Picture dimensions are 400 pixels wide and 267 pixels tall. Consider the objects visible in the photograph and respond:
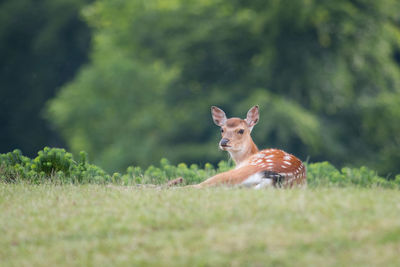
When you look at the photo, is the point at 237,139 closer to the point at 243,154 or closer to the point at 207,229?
the point at 243,154

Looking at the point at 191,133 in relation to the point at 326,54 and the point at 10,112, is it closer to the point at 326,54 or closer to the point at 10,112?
the point at 326,54

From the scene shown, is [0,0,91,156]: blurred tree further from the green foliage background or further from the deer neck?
the deer neck

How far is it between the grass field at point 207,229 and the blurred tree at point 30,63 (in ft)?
79.5

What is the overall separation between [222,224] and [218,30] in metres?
18.4

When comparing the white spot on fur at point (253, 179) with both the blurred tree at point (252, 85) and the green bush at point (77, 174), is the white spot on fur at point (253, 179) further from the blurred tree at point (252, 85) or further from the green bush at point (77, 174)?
the blurred tree at point (252, 85)

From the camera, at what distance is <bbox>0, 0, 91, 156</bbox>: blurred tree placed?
3062 centimetres

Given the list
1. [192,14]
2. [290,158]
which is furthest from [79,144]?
[290,158]

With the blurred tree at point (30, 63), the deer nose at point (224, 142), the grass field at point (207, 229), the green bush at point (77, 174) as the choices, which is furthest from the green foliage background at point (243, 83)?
the grass field at point (207, 229)

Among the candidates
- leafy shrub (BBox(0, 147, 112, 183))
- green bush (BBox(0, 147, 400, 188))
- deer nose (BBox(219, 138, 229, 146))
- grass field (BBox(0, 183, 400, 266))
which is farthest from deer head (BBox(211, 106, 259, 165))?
grass field (BBox(0, 183, 400, 266))

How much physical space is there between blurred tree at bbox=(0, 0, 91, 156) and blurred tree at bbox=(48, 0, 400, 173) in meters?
5.34

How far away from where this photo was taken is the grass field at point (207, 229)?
5145mm

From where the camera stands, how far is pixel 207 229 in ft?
18.7

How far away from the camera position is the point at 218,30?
23.8m

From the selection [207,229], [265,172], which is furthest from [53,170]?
[207,229]
